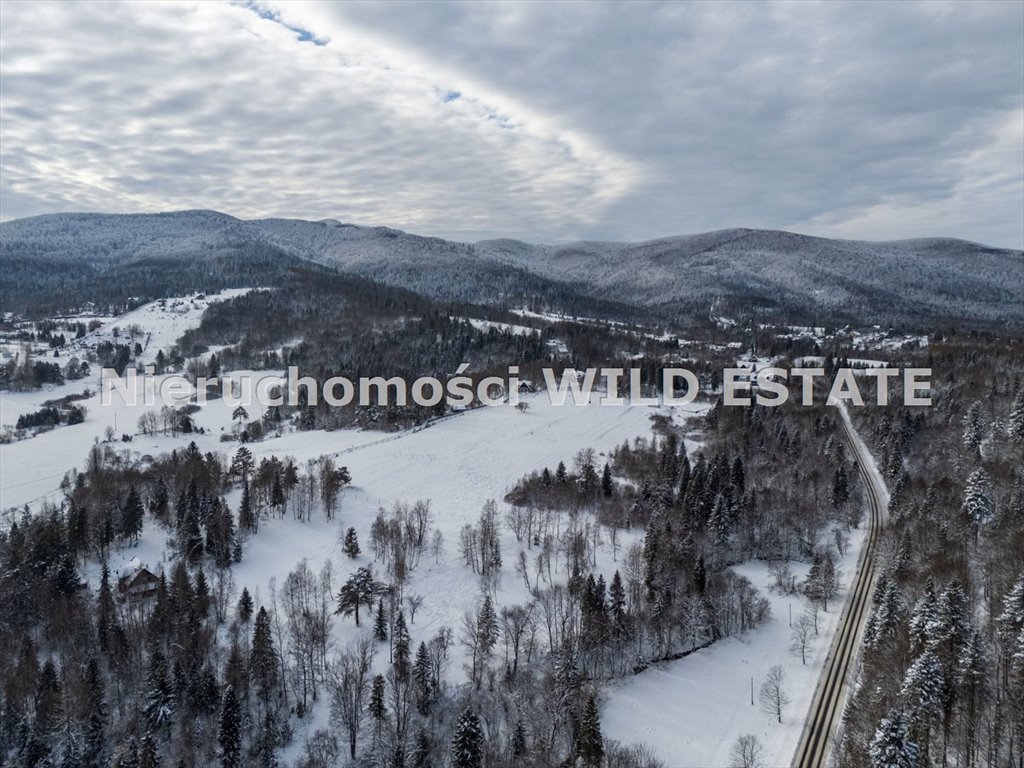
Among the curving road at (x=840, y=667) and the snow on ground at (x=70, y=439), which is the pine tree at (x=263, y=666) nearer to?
the curving road at (x=840, y=667)

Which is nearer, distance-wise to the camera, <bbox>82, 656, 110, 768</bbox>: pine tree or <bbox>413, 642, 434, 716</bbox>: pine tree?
<bbox>82, 656, 110, 768</bbox>: pine tree

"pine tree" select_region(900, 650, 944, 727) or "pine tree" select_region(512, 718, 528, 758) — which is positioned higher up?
"pine tree" select_region(900, 650, 944, 727)

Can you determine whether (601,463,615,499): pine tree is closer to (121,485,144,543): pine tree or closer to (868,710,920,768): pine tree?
(868,710,920,768): pine tree

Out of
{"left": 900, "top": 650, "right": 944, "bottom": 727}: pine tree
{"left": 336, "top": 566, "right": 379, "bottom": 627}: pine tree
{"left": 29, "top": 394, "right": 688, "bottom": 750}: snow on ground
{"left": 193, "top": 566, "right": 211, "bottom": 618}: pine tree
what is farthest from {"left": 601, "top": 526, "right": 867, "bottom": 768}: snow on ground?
{"left": 193, "top": 566, "right": 211, "bottom": 618}: pine tree

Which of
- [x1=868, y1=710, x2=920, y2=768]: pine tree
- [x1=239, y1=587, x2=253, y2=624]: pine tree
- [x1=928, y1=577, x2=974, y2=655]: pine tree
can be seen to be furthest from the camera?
[x1=239, y1=587, x2=253, y2=624]: pine tree

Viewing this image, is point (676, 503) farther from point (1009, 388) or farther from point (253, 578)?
point (1009, 388)

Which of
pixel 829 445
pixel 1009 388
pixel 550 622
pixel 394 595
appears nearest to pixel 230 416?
pixel 394 595
